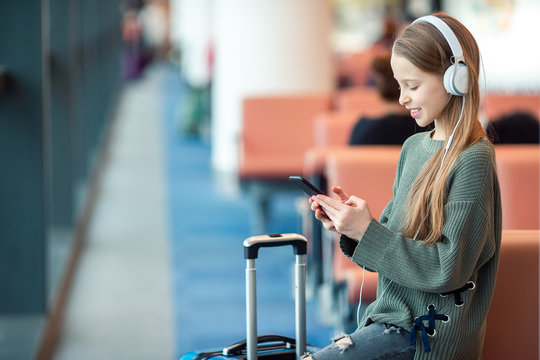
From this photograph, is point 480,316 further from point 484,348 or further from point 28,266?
point 28,266

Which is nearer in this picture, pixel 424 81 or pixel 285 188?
pixel 424 81

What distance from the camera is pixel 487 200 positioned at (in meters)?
1.63

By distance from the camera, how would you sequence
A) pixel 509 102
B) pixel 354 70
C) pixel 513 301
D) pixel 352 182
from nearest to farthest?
pixel 513 301
pixel 352 182
pixel 509 102
pixel 354 70

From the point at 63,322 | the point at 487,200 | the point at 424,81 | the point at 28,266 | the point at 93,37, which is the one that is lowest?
the point at 63,322

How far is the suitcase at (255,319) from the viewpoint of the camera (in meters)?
1.80

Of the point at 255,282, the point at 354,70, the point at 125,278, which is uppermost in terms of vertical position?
the point at 354,70

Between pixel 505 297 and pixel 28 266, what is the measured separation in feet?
7.86

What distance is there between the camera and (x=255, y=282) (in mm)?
1849

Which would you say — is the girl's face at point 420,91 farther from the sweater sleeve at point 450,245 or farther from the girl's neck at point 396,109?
the girl's neck at point 396,109

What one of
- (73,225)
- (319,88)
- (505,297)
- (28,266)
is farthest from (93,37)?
(505,297)

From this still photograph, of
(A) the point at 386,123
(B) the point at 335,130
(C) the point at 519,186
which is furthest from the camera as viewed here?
(B) the point at 335,130

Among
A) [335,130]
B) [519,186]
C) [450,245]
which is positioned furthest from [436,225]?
[335,130]

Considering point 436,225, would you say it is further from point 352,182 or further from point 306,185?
point 352,182

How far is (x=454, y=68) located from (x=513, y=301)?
0.70 m
